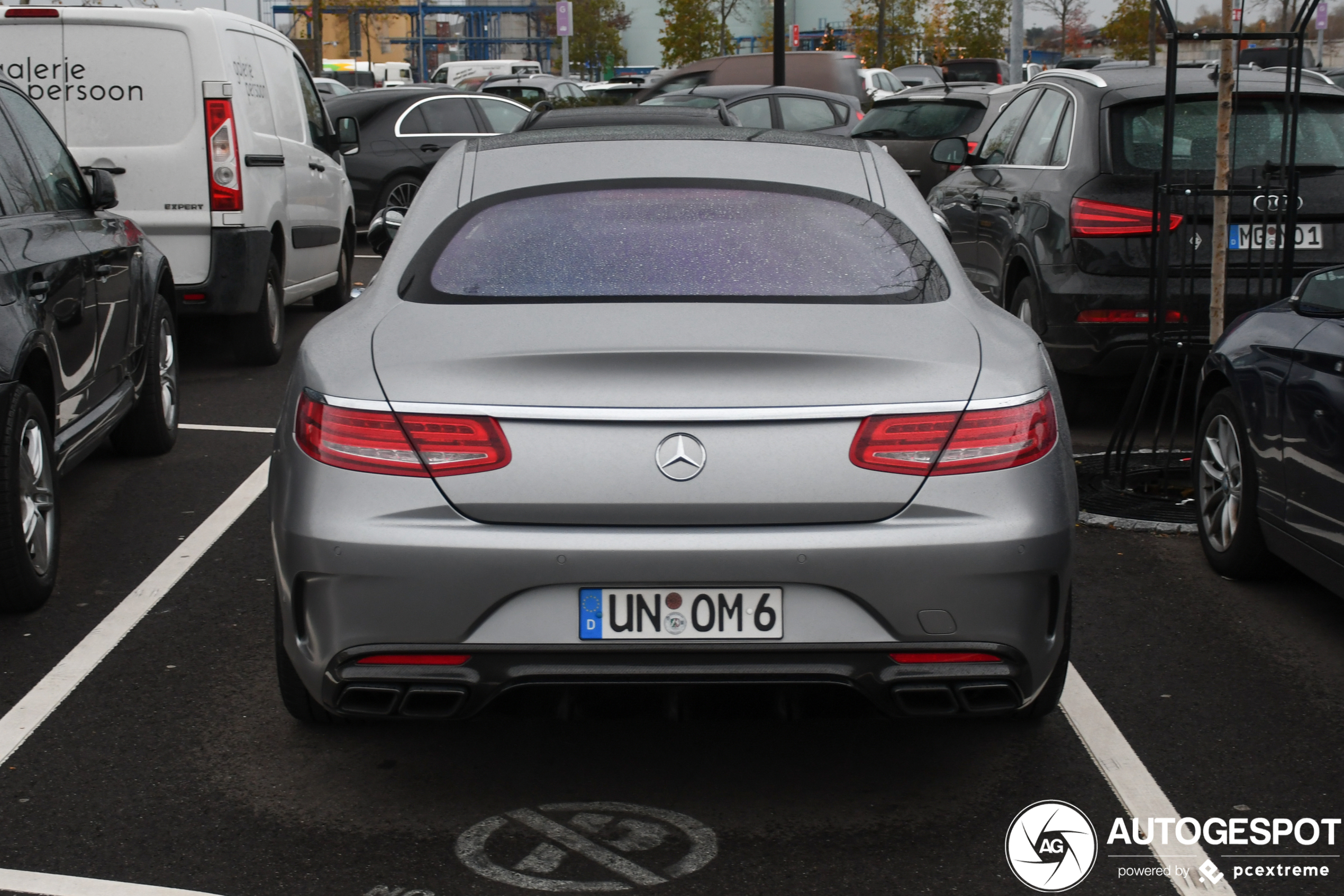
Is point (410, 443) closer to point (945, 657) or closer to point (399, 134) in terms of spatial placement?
point (945, 657)

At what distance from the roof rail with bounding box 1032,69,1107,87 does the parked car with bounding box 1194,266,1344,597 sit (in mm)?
2603

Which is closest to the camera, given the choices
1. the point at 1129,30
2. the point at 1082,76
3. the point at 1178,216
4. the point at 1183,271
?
the point at 1183,271

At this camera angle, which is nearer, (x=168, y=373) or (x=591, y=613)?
(x=591, y=613)

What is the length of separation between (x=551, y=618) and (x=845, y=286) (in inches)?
43.6

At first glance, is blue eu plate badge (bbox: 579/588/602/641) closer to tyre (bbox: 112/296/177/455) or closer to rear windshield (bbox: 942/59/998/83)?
tyre (bbox: 112/296/177/455)

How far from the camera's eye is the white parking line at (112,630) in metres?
4.23

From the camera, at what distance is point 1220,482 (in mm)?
5688

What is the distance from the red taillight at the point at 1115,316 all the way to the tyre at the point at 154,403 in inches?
166

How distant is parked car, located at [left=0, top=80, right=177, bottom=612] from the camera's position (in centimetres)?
506

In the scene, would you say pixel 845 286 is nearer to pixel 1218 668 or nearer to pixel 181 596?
pixel 1218 668

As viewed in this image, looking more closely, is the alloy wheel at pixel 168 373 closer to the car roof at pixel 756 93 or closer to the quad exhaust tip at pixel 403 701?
the quad exhaust tip at pixel 403 701

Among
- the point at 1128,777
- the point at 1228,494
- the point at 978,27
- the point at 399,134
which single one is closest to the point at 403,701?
the point at 1128,777

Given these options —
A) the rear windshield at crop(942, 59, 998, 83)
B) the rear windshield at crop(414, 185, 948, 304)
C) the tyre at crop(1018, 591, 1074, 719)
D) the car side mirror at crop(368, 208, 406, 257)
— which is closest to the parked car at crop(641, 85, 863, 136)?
the car side mirror at crop(368, 208, 406, 257)

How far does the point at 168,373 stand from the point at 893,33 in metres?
65.5
